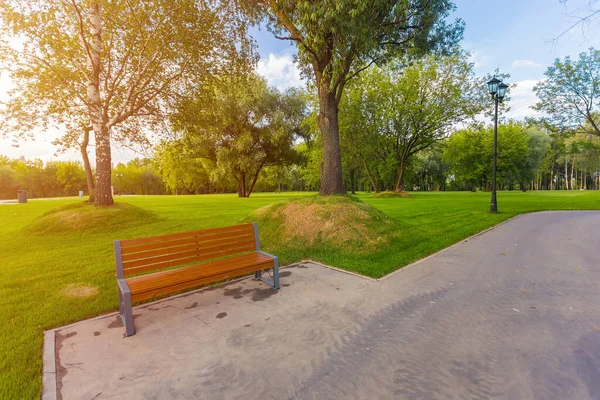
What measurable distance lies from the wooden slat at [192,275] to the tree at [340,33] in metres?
5.49

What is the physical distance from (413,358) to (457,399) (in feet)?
1.70

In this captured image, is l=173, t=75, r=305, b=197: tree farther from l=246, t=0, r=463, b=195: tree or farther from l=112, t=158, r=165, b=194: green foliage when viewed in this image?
l=112, t=158, r=165, b=194: green foliage

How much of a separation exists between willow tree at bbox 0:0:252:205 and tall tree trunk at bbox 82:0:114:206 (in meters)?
0.03

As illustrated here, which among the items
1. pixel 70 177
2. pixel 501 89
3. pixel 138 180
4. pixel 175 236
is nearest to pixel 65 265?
pixel 175 236

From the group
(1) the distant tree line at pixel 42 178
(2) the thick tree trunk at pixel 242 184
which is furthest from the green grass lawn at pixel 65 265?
(1) the distant tree line at pixel 42 178

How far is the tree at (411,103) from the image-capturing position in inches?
1039

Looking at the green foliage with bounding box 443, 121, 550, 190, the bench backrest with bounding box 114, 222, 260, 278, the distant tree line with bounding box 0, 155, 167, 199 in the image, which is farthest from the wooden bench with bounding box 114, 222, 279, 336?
the distant tree line with bounding box 0, 155, 167, 199

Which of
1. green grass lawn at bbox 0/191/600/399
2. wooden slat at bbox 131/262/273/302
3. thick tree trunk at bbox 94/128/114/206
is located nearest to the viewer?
green grass lawn at bbox 0/191/600/399

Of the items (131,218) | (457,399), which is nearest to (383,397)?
(457,399)

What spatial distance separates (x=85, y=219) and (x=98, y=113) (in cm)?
431

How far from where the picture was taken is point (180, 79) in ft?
40.0

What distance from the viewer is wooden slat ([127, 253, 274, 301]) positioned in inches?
129

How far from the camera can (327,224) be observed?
25.0ft

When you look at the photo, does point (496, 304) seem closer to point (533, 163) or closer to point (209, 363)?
point (209, 363)
